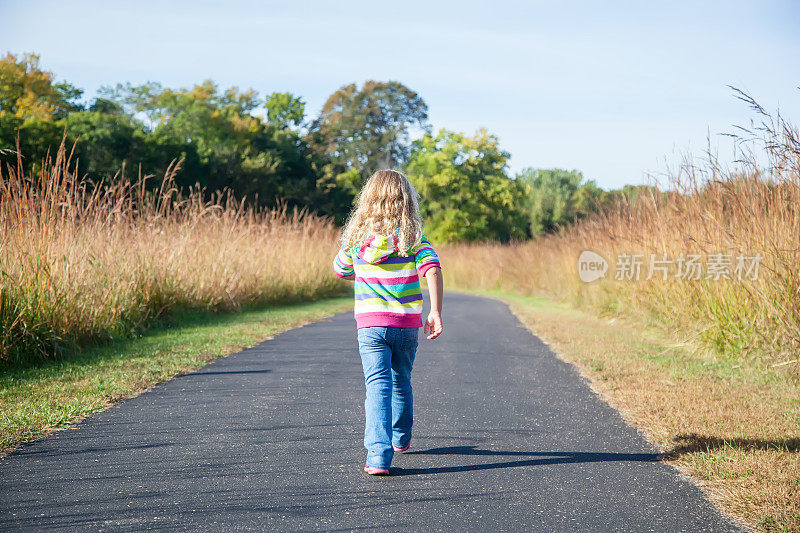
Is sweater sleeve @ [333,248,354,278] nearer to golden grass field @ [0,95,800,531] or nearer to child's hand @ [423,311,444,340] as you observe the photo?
child's hand @ [423,311,444,340]

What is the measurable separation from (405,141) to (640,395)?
4713 centimetres

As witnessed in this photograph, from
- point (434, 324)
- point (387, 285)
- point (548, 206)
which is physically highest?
point (548, 206)

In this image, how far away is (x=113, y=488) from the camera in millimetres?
3367

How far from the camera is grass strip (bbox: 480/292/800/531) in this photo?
3.36 m

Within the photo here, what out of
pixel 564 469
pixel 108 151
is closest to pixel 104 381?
pixel 564 469

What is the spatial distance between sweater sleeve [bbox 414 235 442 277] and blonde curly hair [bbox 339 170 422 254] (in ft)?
0.17

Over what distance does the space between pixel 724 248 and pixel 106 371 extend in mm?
6877

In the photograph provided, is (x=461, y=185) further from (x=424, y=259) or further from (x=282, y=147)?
(x=424, y=259)

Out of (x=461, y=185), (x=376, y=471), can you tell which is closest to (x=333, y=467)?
(x=376, y=471)

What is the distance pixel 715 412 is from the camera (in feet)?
16.7

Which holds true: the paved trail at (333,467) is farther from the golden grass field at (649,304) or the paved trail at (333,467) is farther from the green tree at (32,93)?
the green tree at (32,93)

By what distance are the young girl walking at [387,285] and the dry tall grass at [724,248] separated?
12.8 ft

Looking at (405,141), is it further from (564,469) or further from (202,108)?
(564,469)

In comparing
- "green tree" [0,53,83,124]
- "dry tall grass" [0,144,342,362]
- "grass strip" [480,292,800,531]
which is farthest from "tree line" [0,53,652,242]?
"grass strip" [480,292,800,531]
